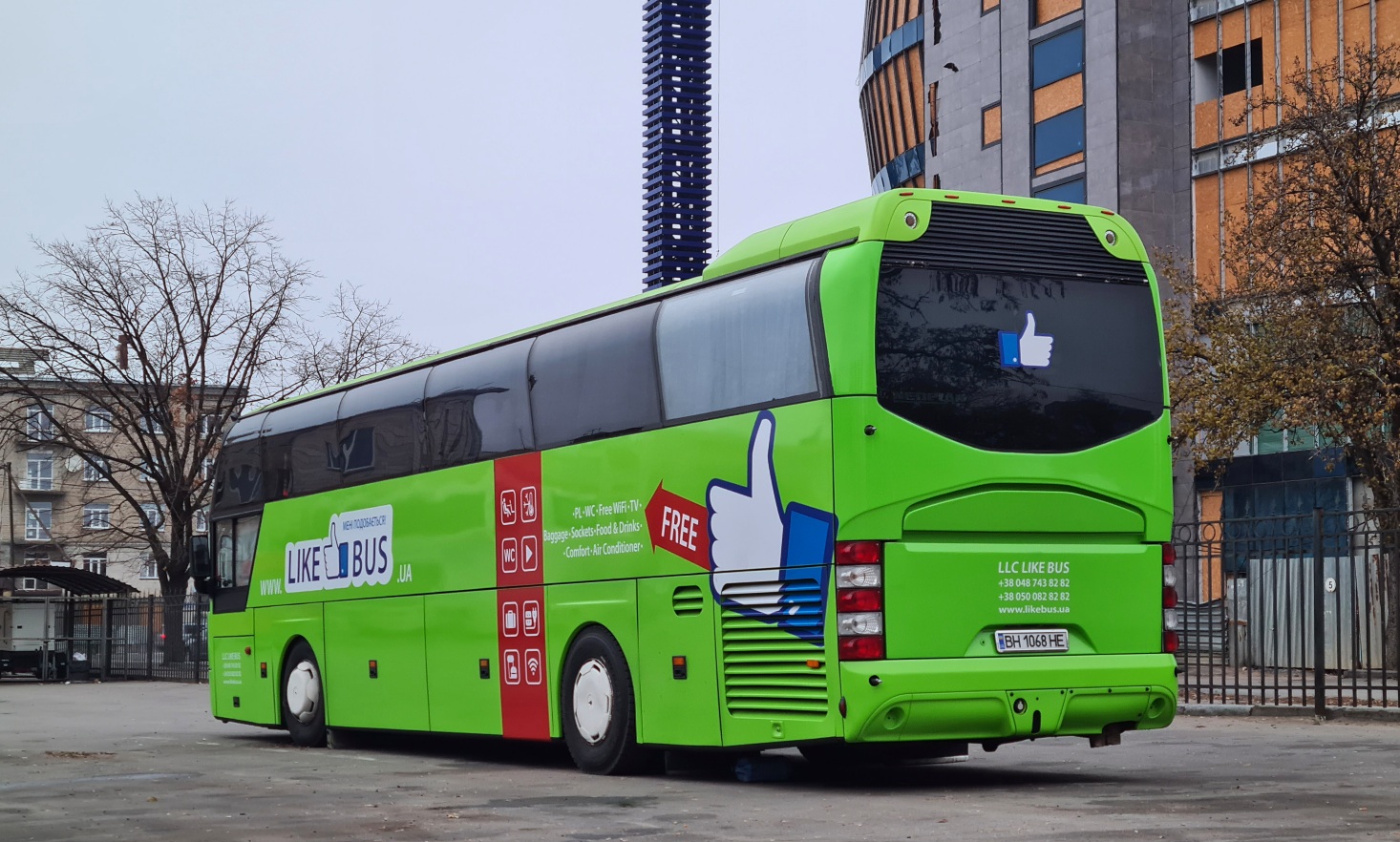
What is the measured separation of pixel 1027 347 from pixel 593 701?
14.3 feet

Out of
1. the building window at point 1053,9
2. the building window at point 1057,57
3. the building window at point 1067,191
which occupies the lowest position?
the building window at point 1067,191

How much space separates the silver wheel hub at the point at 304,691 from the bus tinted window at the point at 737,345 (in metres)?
7.20

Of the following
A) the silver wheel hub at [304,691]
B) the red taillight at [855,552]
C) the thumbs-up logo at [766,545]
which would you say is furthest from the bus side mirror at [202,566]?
the red taillight at [855,552]

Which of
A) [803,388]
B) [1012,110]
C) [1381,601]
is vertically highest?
[1012,110]

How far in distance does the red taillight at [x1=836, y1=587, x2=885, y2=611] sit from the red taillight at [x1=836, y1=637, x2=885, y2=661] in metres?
0.18

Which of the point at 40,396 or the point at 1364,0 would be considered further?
the point at 40,396

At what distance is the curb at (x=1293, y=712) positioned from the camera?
1767cm

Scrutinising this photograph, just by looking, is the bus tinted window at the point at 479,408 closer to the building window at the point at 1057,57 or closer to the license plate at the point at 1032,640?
the license plate at the point at 1032,640

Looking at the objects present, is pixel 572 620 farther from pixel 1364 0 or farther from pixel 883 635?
pixel 1364 0

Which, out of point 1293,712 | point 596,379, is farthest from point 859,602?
point 1293,712

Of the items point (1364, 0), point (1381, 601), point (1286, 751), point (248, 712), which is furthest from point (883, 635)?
point (1364, 0)

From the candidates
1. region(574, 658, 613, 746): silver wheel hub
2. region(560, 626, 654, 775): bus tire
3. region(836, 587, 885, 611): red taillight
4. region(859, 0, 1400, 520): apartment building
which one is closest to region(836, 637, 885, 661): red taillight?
region(836, 587, 885, 611): red taillight

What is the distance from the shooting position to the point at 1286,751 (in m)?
14.5

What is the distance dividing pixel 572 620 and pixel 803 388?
3.55 meters
